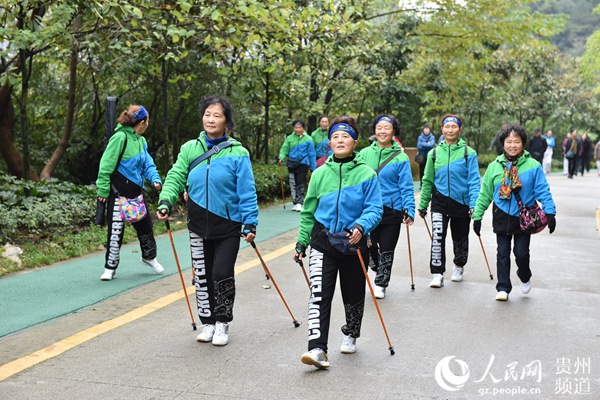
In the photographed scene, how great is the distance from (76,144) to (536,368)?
13547 millimetres

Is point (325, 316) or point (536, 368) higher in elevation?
point (325, 316)

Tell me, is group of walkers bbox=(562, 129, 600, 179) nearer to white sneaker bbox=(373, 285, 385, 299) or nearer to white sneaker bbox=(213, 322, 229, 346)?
white sneaker bbox=(373, 285, 385, 299)

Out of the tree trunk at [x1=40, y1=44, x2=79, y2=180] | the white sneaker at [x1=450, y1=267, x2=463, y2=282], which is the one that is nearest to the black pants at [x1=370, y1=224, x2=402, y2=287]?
the white sneaker at [x1=450, y1=267, x2=463, y2=282]

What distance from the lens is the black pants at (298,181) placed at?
15586 mm

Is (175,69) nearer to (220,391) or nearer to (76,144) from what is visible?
(76,144)

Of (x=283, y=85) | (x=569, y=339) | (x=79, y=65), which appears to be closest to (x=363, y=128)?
(x=283, y=85)

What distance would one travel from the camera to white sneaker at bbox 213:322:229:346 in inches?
239

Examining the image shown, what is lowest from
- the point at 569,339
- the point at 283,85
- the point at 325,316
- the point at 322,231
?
the point at 569,339

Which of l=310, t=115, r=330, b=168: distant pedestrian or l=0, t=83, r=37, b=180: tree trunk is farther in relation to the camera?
l=310, t=115, r=330, b=168: distant pedestrian

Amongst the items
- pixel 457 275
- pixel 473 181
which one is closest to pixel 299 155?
pixel 457 275

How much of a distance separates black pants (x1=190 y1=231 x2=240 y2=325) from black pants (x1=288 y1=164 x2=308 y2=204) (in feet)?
30.9

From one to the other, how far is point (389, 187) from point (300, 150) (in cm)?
758

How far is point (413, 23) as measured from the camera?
2414cm

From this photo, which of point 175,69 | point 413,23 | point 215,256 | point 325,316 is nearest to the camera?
point 325,316
